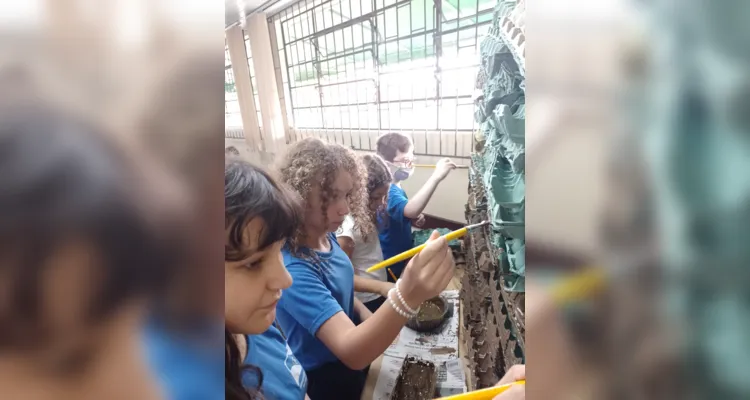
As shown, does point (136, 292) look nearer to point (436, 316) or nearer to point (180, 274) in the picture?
point (180, 274)

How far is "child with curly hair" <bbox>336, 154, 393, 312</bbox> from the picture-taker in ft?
2.72

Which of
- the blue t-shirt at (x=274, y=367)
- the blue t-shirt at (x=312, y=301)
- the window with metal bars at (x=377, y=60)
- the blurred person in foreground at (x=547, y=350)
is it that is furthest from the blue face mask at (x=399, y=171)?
the blurred person in foreground at (x=547, y=350)

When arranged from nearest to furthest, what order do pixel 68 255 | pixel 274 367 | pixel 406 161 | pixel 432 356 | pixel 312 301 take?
pixel 68 255, pixel 274 367, pixel 312 301, pixel 432 356, pixel 406 161

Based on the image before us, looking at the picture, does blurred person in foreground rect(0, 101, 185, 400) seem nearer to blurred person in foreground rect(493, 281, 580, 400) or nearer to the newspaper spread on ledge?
blurred person in foreground rect(493, 281, 580, 400)

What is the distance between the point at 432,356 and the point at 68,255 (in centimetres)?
76

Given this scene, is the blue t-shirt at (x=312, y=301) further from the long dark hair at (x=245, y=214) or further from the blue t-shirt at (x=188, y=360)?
the blue t-shirt at (x=188, y=360)

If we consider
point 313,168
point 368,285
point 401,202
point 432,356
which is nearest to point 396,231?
point 401,202

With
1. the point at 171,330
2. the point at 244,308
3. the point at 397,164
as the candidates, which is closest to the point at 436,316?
the point at 397,164

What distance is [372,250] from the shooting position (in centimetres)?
88

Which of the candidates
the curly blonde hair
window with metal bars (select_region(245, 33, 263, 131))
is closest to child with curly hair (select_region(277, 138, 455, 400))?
the curly blonde hair

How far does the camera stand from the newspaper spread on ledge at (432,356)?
685 mm

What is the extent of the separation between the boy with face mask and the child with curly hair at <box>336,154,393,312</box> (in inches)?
1.2

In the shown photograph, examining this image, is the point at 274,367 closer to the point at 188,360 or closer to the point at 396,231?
the point at 188,360

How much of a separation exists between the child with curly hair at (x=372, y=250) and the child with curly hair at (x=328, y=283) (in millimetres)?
248
